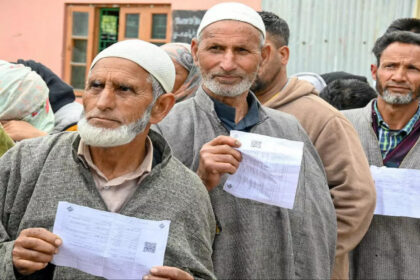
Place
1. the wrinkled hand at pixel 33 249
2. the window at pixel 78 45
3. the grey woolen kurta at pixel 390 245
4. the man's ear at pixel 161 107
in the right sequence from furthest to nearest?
the window at pixel 78 45 < the grey woolen kurta at pixel 390 245 < the man's ear at pixel 161 107 < the wrinkled hand at pixel 33 249

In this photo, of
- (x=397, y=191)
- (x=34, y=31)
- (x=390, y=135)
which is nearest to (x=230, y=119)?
(x=397, y=191)

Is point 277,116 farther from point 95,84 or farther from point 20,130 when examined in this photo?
point 20,130

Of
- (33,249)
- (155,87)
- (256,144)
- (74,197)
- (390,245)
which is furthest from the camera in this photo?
(390,245)

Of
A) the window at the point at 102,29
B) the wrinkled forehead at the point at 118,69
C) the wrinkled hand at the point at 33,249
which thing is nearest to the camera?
the wrinkled hand at the point at 33,249

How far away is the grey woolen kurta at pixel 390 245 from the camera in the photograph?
11.0 feet

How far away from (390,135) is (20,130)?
2.04 metres

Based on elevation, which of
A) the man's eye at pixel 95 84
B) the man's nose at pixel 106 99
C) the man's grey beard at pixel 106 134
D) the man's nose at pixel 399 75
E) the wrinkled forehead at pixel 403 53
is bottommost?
the man's grey beard at pixel 106 134

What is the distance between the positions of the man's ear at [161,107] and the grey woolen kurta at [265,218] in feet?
0.86

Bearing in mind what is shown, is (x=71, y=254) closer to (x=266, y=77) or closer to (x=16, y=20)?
(x=266, y=77)

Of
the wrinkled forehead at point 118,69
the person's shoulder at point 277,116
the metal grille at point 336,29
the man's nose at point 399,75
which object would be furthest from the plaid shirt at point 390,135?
the metal grille at point 336,29

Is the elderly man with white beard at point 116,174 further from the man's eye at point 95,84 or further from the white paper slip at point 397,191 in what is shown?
the white paper slip at point 397,191

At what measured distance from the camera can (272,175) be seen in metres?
2.48

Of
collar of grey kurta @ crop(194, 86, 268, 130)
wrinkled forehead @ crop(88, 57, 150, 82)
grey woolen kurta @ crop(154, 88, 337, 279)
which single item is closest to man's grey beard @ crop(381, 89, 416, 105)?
grey woolen kurta @ crop(154, 88, 337, 279)

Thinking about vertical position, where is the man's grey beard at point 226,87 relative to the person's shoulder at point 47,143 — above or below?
above
